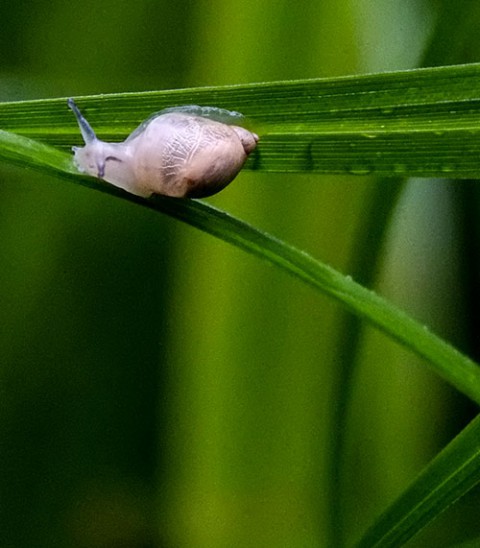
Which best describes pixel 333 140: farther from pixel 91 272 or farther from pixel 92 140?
pixel 91 272

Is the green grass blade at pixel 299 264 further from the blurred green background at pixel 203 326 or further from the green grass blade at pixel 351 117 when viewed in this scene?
the blurred green background at pixel 203 326

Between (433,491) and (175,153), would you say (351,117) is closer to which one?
(175,153)

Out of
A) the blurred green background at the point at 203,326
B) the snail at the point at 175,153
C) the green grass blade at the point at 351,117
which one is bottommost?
the blurred green background at the point at 203,326

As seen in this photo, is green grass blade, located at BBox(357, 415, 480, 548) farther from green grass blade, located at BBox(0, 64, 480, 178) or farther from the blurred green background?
the blurred green background

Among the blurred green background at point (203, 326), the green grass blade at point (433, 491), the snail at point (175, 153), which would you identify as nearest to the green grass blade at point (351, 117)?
the snail at point (175, 153)

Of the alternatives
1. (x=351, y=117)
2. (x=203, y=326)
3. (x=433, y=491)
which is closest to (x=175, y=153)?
(x=351, y=117)
